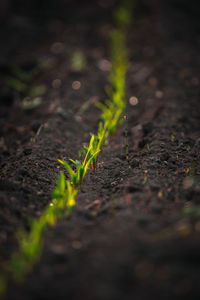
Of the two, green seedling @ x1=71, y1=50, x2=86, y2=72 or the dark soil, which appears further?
green seedling @ x1=71, y1=50, x2=86, y2=72

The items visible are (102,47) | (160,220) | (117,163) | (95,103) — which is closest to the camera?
(160,220)

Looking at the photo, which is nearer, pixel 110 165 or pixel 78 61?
pixel 110 165

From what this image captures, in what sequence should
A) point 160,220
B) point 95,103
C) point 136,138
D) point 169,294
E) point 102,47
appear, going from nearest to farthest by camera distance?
1. point 169,294
2. point 160,220
3. point 136,138
4. point 95,103
5. point 102,47

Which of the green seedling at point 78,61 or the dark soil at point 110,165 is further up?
the green seedling at point 78,61

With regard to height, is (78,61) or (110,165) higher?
(78,61)

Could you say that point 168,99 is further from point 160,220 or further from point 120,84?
point 160,220

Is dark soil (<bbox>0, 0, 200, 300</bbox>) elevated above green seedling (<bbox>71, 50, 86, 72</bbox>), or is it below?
below

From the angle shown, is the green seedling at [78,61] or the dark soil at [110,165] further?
the green seedling at [78,61]

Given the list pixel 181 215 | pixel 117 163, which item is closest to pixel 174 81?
pixel 117 163
